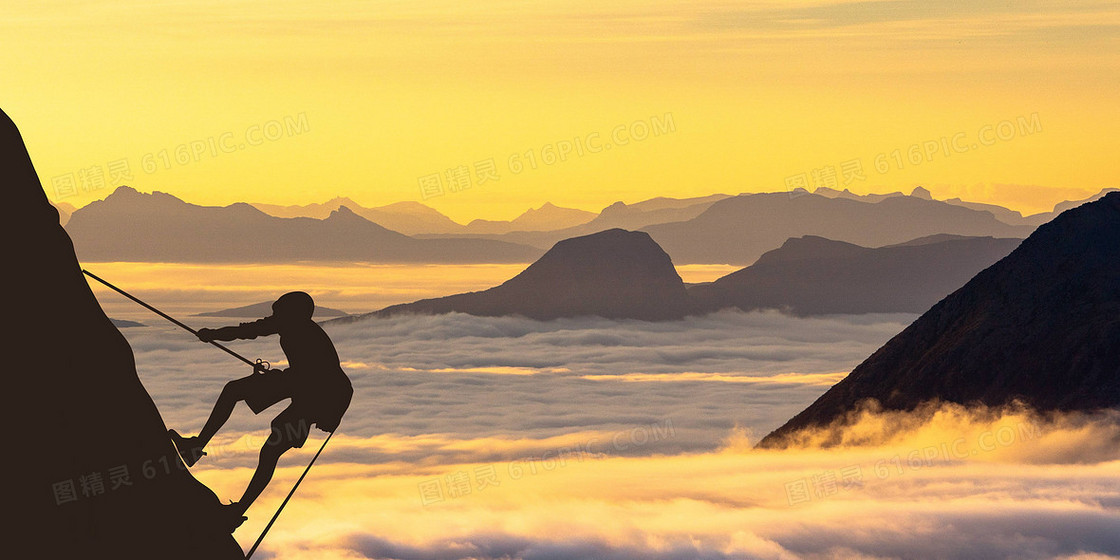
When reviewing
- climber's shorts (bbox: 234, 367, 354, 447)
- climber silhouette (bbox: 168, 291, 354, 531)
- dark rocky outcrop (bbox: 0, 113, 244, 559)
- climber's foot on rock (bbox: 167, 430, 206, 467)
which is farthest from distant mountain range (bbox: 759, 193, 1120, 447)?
dark rocky outcrop (bbox: 0, 113, 244, 559)

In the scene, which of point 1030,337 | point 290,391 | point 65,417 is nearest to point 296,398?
point 290,391

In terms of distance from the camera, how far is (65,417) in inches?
752

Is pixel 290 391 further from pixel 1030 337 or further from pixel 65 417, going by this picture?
pixel 1030 337

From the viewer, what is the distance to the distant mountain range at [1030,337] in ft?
407

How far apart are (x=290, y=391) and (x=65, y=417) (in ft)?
11.4

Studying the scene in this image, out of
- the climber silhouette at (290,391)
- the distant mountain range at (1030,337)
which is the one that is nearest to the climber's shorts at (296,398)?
the climber silhouette at (290,391)

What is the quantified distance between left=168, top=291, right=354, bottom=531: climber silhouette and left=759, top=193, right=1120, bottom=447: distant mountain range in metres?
116

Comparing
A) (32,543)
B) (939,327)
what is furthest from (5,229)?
(939,327)

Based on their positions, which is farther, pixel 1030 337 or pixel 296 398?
pixel 1030 337

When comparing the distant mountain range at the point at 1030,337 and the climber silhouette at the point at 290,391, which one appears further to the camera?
the distant mountain range at the point at 1030,337

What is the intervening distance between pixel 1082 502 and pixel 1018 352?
4159 centimetres

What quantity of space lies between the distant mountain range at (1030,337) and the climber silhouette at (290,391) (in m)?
116

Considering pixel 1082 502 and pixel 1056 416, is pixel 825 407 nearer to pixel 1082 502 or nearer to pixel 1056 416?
pixel 1056 416

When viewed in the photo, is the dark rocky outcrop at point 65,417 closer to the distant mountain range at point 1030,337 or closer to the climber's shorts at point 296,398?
the climber's shorts at point 296,398
